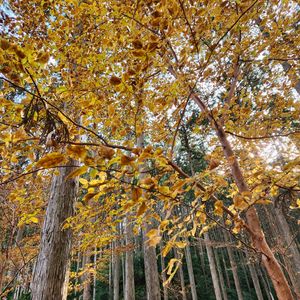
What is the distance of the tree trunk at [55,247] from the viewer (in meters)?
2.31

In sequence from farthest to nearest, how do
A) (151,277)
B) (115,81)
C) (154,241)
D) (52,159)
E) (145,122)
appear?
(151,277) → (145,122) → (115,81) → (154,241) → (52,159)

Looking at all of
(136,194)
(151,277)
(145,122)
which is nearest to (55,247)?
(145,122)

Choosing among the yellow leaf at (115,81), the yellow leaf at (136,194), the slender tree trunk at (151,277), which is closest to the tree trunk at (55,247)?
the yellow leaf at (115,81)

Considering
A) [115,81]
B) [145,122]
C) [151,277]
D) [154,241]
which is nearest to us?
[154,241]

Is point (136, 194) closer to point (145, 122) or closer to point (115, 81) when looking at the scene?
point (115, 81)

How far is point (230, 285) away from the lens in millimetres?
19703

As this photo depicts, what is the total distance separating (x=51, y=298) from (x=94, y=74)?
2552mm

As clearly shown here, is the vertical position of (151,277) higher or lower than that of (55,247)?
lower

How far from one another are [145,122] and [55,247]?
1.97m

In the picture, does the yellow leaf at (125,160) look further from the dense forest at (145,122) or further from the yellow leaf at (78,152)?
the yellow leaf at (78,152)

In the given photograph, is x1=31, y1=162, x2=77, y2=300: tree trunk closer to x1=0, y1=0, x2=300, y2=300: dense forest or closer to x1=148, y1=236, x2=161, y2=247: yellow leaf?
x1=0, y1=0, x2=300, y2=300: dense forest

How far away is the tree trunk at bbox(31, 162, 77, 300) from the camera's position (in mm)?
2312

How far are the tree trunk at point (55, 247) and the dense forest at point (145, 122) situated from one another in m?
0.01

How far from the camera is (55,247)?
8.21ft
